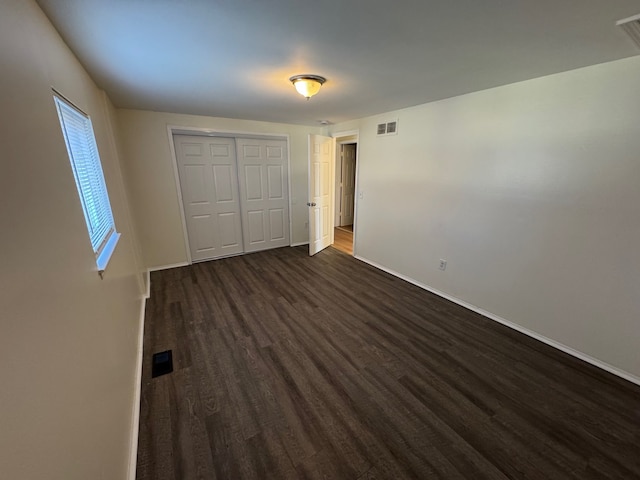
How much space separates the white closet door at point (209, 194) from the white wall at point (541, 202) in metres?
2.65

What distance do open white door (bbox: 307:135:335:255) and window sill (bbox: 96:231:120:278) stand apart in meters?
2.65

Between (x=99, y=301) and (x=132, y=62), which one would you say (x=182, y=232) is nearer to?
(x=132, y=62)

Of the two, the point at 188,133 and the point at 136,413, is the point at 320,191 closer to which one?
the point at 188,133

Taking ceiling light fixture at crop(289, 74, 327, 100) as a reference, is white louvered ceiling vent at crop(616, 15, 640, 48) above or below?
above

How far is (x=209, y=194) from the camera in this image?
13.5 ft

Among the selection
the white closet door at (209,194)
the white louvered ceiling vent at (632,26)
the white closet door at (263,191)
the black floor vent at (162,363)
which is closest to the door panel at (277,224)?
the white closet door at (263,191)

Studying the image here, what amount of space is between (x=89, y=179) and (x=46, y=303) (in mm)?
1351

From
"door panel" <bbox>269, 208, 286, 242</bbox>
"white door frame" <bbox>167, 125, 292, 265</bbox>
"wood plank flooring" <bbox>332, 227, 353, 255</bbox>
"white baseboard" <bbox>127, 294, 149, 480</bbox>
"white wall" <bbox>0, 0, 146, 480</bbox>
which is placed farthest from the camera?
"wood plank flooring" <bbox>332, 227, 353, 255</bbox>

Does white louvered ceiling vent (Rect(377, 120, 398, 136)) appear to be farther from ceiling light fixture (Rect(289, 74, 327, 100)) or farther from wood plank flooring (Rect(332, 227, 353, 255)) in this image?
wood plank flooring (Rect(332, 227, 353, 255))

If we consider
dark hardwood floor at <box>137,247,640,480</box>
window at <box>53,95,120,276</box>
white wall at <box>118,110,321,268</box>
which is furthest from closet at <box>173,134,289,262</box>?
window at <box>53,95,120,276</box>

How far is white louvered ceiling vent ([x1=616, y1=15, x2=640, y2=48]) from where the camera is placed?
130 cm

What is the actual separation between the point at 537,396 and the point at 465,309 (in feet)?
3.72

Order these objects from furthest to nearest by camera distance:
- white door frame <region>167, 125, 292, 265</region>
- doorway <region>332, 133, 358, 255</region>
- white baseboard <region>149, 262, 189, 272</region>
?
1. doorway <region>332, 133, 358, 255</region>
2. white baseboard <region>149, 262, 189, 272</region>
3. white door frame <region>167, 125, 292, 265</region>

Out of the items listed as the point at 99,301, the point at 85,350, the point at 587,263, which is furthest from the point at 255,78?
the point at 587,263
